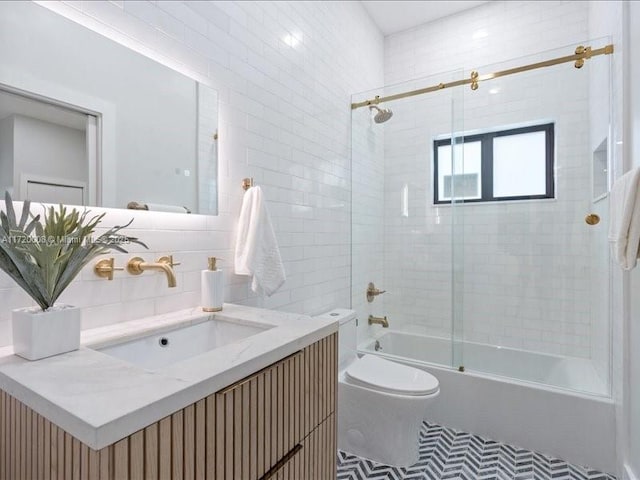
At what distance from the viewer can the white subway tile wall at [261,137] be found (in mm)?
1174

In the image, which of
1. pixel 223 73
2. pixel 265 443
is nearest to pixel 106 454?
pixel 265 443

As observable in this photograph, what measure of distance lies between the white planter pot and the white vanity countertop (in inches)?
0.8

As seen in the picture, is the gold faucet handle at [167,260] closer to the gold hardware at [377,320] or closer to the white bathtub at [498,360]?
the white bathtub at [498,360]

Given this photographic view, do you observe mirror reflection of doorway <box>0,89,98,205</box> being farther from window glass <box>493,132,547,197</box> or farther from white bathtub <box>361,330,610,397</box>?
window glass <box>493,132,547,197</box>

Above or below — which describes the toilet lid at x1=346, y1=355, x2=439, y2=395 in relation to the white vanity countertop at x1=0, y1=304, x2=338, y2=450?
below

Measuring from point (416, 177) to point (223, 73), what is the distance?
174 cm

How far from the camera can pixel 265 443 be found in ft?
2.88

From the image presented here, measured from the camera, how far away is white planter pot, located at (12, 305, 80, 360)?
2.52 ft

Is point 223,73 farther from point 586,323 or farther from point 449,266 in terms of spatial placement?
point 586,323

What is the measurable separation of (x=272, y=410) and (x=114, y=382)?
400mm

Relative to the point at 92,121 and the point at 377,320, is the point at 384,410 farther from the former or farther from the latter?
the point at 92,121

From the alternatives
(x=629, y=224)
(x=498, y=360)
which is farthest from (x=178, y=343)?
(x=498, y=360)

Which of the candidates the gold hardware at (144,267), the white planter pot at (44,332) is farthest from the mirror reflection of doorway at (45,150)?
the white planter pot at (44,332)

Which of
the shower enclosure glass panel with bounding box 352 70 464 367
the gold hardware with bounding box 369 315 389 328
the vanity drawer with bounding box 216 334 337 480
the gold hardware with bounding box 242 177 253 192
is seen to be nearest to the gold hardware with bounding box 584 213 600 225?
the shower enclosure glass panel with bounding box 352 70 464 367
